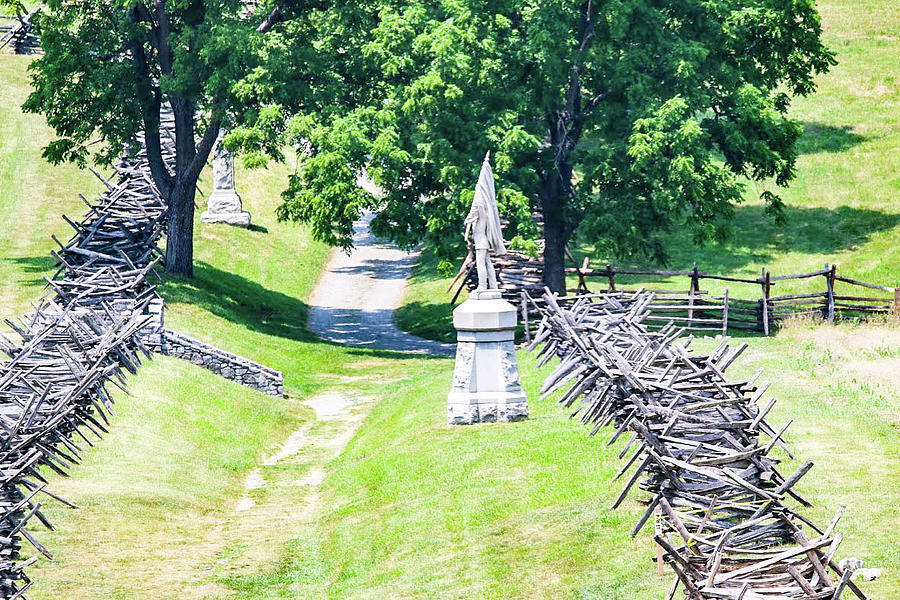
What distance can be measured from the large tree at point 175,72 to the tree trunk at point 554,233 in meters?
7.65

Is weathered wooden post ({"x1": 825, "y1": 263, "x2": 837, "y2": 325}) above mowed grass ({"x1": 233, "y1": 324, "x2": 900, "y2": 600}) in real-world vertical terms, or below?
above

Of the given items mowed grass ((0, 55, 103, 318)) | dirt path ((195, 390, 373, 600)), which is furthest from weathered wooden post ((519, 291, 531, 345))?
mowed grass ((0, 55, 103, 318))

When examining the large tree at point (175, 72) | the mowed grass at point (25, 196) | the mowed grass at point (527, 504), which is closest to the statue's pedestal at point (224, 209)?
the mowed grass at point (25, 196)

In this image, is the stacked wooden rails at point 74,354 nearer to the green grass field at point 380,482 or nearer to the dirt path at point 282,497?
the green grass field at point 380,482

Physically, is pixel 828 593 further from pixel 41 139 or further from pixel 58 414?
pixel 41 139

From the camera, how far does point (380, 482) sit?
23.0m

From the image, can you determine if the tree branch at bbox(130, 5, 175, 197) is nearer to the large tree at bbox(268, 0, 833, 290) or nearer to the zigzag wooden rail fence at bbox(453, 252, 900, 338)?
the large tree at bbox(268, 0, 833, 290)

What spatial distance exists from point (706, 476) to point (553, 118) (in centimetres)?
2569

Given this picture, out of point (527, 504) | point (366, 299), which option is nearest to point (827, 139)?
point (366, 299)

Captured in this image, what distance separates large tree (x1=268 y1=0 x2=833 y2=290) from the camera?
37250mm

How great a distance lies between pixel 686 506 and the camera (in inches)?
610

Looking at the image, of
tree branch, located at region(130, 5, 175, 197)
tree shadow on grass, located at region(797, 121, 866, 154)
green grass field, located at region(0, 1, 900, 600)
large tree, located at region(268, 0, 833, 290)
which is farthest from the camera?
tree shadow on grass, located at region(797, 121, 866, 154)

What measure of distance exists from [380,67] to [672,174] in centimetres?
941

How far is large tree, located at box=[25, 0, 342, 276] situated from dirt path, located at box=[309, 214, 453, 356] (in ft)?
19.5
